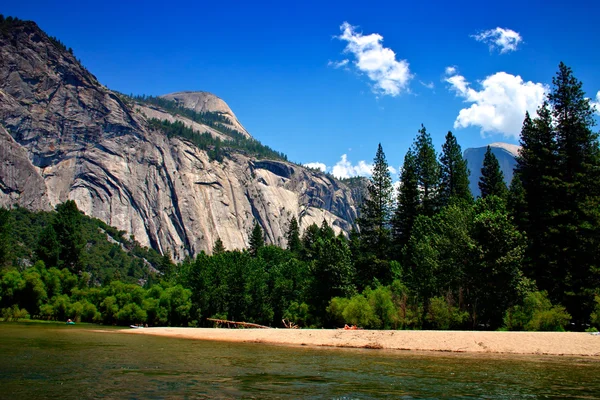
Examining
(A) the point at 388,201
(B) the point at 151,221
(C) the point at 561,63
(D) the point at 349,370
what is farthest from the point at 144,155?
(D) the point at 349,370

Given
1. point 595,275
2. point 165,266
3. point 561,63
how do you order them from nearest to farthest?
1. point 595,275
2. point 561,63
3. point 165,266

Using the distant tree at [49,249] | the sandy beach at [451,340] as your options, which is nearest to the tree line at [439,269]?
the sandy beach at [451,340]

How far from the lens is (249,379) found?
623 inches

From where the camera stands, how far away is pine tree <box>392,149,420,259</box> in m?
56.6

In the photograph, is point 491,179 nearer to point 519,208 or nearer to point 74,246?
point 519,208

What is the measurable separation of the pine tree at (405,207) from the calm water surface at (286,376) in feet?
110

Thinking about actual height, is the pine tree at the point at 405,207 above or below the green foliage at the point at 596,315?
above

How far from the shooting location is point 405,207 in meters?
57.6

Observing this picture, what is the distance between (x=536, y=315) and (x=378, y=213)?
29.0 metres

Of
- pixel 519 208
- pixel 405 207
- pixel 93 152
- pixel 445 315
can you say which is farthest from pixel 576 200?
pixel 93 152

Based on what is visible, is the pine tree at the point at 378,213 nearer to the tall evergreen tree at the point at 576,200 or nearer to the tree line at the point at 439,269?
the tree line at the point at 439,269

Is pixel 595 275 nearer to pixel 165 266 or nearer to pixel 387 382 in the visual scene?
pixel 387 382

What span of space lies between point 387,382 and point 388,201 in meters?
45.1

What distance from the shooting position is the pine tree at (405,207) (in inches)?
2229
